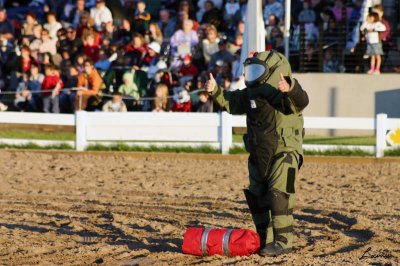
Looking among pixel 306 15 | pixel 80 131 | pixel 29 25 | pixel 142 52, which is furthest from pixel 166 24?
pixel 80 131

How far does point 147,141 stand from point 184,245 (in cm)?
1007

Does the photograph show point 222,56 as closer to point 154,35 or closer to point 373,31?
point 154,35

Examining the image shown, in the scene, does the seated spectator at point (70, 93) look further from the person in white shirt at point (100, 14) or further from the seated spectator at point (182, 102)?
the seated spectator at point (182, 102)

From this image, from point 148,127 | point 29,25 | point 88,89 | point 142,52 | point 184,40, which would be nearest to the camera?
point 148,127

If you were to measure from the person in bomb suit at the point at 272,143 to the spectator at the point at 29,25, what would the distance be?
51.6 feet

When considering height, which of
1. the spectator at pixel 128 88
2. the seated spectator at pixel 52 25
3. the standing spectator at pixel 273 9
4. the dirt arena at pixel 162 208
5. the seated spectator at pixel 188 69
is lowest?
the dirt arena at pixel 162 208

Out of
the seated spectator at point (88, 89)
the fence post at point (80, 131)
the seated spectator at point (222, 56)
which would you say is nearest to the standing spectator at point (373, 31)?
the seated spectator at point (222, 56)

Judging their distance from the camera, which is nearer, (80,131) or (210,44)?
(80,131)

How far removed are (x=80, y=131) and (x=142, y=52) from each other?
3.98 metres

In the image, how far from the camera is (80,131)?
18.3 metres

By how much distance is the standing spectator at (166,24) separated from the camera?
22.8m

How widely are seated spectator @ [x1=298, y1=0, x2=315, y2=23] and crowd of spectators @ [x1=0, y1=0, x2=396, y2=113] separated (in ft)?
0.06

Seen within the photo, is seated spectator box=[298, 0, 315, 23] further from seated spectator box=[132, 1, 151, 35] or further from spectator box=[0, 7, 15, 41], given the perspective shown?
spectator box=[0, 7, 15, 41]

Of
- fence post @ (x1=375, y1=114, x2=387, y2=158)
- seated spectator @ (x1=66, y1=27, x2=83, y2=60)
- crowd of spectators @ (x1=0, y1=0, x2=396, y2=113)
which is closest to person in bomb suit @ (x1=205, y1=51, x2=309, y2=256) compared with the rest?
fence post @ (x1=375, y1=114, x2=387, y2=158)
